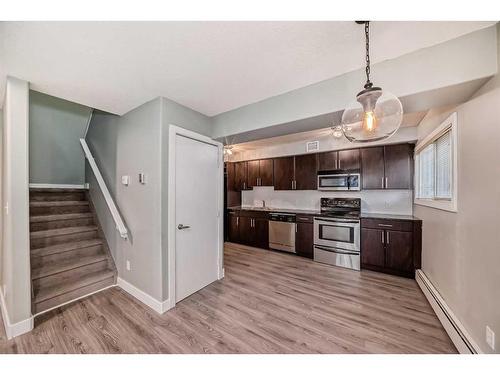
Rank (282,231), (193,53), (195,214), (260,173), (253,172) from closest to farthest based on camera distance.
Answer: (193,53) < (195,214) < (282,231) < (260,173) < (253,172)

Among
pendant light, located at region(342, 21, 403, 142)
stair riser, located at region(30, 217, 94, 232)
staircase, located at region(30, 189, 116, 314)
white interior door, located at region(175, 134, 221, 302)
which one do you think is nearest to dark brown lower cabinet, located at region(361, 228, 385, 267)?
white interior door, located at region(175, 134, 221, 302)

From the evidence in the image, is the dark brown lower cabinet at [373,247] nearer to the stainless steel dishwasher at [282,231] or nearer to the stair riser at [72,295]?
the stainless steel dishwasher at [282,231]

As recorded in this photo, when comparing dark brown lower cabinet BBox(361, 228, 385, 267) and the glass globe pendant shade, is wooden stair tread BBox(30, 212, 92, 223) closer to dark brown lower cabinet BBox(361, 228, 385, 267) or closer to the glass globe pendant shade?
the glass globe pendant shade

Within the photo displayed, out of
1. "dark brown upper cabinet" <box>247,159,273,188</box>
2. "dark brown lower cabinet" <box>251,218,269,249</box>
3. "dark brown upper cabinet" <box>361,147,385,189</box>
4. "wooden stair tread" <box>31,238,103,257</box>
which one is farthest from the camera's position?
"dark brown upper cabinet" <box>247,159,273,188</box>

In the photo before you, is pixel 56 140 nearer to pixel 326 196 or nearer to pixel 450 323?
pixel 326 196

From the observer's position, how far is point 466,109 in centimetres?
171

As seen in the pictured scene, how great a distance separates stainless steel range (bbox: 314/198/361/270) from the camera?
343 centimetres

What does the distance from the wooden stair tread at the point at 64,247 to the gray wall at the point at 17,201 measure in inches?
30.8

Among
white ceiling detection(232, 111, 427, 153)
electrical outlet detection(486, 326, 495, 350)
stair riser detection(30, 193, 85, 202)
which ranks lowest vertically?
electrical outlet detection(486, 326, 495, 350)

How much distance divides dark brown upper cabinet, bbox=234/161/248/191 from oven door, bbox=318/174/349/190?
77.4 inches

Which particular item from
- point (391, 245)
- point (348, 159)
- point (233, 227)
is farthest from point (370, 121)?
point (233, 227)

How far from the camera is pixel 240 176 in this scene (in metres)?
5.46

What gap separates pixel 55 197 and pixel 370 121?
15.5ft

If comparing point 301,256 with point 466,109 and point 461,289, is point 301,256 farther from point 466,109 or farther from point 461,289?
point 466,109
